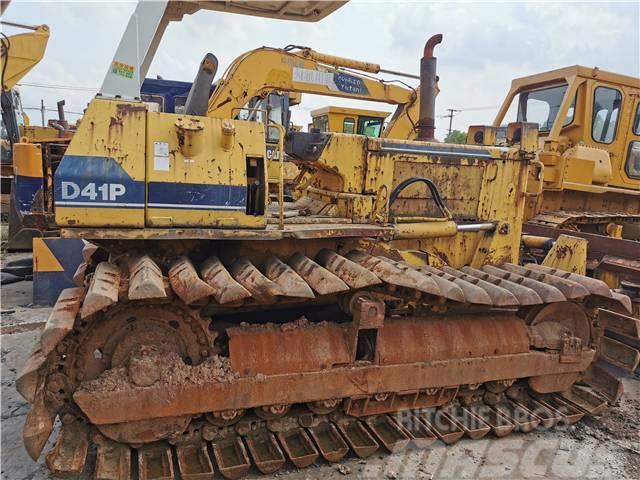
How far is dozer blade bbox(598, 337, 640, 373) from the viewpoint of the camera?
4.34 m

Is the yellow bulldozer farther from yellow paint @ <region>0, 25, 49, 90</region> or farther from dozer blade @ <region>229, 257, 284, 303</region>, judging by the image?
yellow paint @ <region>0, 25, 49, 90</region>

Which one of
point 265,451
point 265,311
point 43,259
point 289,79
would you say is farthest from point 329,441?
point 43,259

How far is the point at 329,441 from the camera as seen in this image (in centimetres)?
359

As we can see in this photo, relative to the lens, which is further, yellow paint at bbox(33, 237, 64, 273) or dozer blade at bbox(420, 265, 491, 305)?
yellow paint at bbox(33, 237, 64, 273)

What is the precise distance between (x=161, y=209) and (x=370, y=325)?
1664 millimetres

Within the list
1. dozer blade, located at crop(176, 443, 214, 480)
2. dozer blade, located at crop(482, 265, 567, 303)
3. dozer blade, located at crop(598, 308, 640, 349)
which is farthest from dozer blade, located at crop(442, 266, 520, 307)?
dozer blade, located at crop(176, 443, 214, 480)

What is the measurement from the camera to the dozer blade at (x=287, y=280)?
10.4 feet

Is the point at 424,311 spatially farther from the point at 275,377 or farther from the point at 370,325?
the point at 275,377

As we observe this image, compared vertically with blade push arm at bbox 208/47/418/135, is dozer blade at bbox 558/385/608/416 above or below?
below

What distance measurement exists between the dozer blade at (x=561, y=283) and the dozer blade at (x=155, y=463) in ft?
10.4

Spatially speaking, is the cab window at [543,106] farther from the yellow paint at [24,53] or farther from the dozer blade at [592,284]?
the yellow paint at [24,53]

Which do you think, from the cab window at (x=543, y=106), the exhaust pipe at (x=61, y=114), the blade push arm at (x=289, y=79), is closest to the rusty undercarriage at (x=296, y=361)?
the blade push arm at (x=289, y=79)

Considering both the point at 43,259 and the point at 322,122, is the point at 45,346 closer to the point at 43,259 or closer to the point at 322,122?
the point at 43,259

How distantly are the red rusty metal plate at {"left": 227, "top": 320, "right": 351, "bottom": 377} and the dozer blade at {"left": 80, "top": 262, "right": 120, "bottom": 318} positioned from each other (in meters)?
0.86
